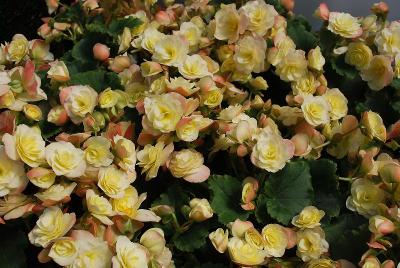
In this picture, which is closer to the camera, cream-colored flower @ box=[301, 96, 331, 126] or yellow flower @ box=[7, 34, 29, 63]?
cream-colored flower @ box=[301, 96, 331, 126]

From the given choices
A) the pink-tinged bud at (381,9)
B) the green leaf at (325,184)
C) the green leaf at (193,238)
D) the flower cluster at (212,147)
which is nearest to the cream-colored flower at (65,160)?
the flower cluster at (212,147)

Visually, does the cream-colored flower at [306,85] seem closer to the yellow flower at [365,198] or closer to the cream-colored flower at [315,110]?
the cream-colored flower at [315,110]

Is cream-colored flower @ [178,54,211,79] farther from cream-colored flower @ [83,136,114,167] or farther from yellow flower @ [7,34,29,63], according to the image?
yellow flower @ [7,34,29,63]

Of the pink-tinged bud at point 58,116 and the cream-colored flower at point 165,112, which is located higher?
the cream-colored flower at point 165,112

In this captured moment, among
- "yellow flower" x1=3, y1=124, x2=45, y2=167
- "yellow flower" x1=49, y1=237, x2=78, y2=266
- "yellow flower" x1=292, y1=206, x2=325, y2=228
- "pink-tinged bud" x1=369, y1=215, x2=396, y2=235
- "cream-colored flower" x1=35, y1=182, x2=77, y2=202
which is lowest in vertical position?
"yellow flower" x1=292, y1=206, x2=325, y2=228

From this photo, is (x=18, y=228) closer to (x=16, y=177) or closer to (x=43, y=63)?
(x=16, y=177)

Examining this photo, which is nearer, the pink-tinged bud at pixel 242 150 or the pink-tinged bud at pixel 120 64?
the pink-tinged bud at pixel 242 150

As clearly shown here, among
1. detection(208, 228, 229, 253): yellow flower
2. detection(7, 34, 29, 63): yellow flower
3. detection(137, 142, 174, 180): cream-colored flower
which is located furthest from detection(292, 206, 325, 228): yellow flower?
detection(7, 34, 29, 63): yellow flower

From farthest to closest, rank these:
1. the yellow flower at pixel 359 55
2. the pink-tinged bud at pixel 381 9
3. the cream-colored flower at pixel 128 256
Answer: the pink-tinged bud at pixel 381 9 < the yellow flower at pixel 359 55 < the cream-colored flower at pixel 128 256
